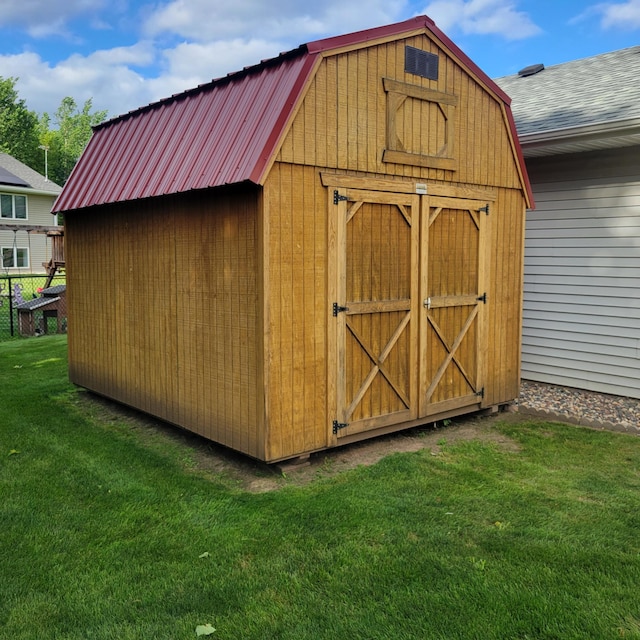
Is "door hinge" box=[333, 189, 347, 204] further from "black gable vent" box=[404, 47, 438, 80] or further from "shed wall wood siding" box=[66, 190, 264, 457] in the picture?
"black gable vent" box=[404, 47, 438, 80]

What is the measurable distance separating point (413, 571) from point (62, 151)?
194 feet

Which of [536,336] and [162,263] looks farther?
[536,336]

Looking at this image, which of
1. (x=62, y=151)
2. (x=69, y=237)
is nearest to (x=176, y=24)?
(x=62, y=151)

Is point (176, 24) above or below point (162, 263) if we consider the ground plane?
above

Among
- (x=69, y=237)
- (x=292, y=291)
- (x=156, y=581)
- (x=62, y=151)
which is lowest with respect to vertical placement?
(x=156, y=581)

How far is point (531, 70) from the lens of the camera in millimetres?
10797

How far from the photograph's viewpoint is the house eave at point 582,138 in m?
6.14

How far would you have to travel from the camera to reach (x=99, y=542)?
11.8 feet

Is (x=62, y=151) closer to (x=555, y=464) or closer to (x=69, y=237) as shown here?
(x=69, y=237)

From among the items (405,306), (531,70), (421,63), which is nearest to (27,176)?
(531,70)

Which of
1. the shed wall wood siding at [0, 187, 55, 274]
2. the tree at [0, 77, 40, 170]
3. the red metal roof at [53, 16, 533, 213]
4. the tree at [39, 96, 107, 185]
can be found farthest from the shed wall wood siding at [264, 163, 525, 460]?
the tree at [39, 96, 107, 185]

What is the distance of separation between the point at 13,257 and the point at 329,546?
94.0 ft

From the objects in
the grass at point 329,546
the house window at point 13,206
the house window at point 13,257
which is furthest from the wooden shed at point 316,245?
the house window at point 13,206

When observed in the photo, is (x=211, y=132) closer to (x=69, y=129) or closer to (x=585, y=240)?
(x=585, y=240)
